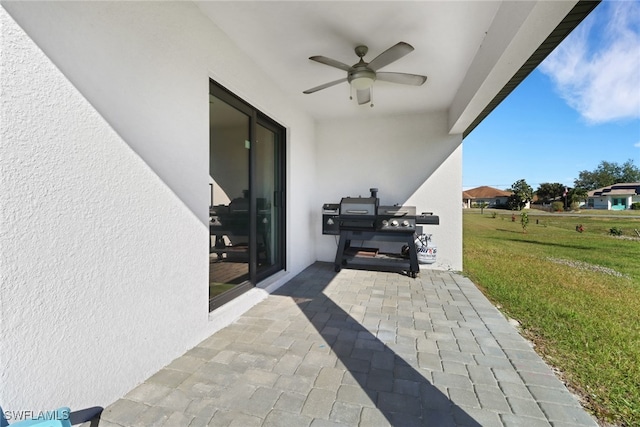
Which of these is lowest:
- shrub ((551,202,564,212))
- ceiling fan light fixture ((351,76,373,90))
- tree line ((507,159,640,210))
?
shrub ((551,202,564,212))

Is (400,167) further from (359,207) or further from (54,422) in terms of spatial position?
(54,422)

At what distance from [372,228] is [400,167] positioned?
153cm

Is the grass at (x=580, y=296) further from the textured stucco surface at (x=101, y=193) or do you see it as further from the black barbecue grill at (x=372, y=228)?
the textured stucco surface at (x=101, y=193)

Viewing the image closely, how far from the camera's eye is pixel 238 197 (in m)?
3.19

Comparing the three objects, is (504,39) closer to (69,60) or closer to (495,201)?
(69,60)

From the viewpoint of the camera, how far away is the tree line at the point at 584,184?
276 inches

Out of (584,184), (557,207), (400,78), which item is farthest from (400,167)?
(584,184)

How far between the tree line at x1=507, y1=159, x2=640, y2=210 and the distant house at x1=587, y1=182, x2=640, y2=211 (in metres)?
0.41

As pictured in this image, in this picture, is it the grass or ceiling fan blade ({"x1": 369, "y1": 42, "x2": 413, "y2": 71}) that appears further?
ceiling fan blade ({"x1": 369, "y1": 42, "x2": 413, "y2": 71})

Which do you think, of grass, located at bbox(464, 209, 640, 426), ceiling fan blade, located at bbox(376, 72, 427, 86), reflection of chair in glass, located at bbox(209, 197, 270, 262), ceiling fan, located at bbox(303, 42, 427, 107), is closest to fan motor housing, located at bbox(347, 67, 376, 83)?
ceiling fan, located at bbox(303, 42, 427, 107)

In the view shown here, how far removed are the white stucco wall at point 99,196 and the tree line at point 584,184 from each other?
9493mm

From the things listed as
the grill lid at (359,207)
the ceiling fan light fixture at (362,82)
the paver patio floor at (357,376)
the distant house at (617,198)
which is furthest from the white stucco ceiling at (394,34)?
the distant house at (617,198)

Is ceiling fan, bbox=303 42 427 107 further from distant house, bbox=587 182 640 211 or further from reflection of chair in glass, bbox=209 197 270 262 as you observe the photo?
distant house, bbox=587 182 640 211

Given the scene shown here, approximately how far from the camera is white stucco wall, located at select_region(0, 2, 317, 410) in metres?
1.17
